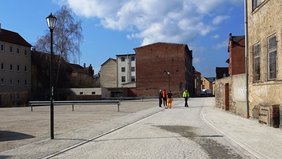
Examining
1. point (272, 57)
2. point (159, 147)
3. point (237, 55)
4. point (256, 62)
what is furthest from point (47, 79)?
point (159, 147)

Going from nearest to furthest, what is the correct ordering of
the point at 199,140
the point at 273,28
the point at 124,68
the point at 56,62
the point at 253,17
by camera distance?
the point at 199,140, the point at 273,28, the point at 253,17, the point at 56,62, the point at 124,68

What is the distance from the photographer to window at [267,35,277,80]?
18889 mm

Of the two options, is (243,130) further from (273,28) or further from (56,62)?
(56,62)

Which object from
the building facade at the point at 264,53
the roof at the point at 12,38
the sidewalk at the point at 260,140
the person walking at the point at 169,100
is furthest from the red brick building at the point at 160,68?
the sidewalk at the point at 260,140

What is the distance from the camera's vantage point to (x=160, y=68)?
10031cm

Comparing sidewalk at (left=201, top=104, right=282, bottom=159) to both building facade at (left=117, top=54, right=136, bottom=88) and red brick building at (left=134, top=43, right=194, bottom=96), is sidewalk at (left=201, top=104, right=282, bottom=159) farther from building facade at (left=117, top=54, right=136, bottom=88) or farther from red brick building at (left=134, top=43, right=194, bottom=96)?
building facade at (left=117, top=54, right=136, bottom=88)

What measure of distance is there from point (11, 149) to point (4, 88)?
69.7 meters

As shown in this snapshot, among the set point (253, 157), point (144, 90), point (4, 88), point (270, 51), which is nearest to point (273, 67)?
point (270, 51)

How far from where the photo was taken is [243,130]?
1680cm

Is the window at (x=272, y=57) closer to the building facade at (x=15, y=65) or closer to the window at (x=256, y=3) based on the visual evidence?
the window at (x=256, y=3)

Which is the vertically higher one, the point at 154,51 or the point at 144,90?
the point at 154,51

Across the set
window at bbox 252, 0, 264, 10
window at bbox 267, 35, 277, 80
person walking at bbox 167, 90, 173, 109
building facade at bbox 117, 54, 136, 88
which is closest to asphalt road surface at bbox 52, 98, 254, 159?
window at bbox 267, 35, 277, 80

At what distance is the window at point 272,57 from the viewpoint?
1889cm

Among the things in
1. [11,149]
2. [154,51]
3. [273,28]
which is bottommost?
[11,149]
